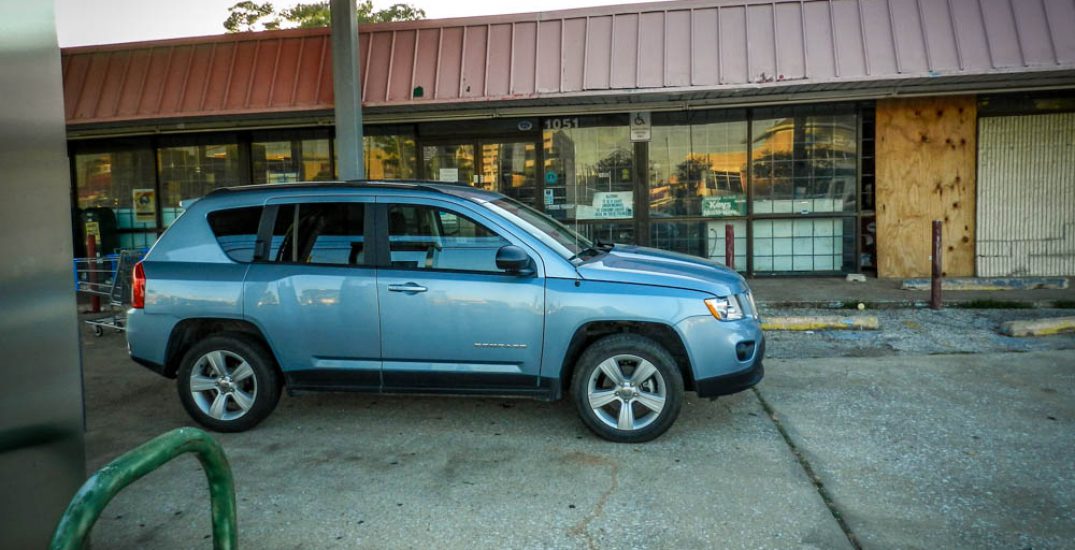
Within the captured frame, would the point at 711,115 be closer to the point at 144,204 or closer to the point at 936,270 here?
the point at 936,270

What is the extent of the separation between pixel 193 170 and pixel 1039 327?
13.3 meters

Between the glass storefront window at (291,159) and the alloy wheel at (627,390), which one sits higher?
the glass storefront window at (291,159)

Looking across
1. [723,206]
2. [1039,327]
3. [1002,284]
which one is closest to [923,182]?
[1002,284]

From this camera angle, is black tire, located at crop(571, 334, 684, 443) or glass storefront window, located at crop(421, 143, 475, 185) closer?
black tire, located at crop(571, 334, 684, 443)

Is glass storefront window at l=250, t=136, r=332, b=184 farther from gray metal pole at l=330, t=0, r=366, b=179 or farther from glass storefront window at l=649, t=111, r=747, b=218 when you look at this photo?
glass storefront window at l=649, t=111, r=747, b=218

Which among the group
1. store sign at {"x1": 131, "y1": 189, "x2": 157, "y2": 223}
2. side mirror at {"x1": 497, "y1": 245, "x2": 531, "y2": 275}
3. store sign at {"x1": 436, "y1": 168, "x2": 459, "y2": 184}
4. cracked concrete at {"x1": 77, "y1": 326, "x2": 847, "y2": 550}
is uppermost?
store sign at {"x1": 436, "y1": 168, "x2": 459, "y2": 184}

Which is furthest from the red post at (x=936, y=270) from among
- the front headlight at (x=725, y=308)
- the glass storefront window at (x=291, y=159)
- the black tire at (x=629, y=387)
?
the glass storefront window at (x=291, y=159)

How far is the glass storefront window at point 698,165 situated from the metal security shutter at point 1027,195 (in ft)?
11.9

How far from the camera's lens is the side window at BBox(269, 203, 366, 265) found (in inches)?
229

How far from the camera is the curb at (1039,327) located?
852cm

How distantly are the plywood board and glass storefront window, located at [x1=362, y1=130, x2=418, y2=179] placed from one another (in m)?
7.60

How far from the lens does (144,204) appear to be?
14641mm

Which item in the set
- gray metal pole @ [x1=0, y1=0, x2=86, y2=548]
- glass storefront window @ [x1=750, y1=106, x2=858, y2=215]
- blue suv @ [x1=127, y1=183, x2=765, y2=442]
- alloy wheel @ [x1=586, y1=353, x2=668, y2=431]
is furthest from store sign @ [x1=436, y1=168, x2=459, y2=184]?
gray metal pole @ [x1=0, y1=0, x2=86, y2=548]

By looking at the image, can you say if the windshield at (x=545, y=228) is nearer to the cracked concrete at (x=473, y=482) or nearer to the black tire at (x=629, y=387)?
the black tire at (x=629, y=387)
